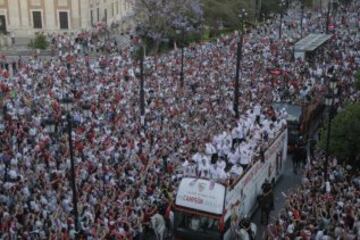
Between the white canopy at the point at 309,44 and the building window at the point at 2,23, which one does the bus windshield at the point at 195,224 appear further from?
the building window at the point at 2,23

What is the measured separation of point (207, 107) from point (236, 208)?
438 inches

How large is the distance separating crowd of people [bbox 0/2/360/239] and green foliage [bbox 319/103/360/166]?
2.22 metres

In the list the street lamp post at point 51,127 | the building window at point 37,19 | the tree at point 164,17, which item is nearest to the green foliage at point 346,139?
the street lamp post at point 51,127

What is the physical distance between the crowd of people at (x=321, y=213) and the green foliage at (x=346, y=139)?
247cm

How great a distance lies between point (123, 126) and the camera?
75.7 feet

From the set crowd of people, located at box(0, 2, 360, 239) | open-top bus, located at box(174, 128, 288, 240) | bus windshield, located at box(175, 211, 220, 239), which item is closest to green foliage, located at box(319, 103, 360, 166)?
crowd of people, located at box(0, 2, 360, 239)

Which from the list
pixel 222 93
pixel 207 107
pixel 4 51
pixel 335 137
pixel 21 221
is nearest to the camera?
pixel 21 221

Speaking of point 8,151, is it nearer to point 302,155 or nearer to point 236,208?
point 236,208

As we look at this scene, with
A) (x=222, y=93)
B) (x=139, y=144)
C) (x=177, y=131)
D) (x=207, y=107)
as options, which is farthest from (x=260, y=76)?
(x=139, y=144)

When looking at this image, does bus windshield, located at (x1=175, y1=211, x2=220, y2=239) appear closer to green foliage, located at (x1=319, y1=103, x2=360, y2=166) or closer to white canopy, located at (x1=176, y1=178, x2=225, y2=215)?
white canopy, located at (x1=176, y1=178, x2=225, y2=215)

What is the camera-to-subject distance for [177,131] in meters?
23.6

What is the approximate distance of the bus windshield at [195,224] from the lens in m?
15.2

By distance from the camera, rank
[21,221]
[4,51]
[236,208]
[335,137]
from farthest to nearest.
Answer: [4,51] → [335,137] → [236,208] → [21,221]

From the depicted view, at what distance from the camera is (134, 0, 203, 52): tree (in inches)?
2084
